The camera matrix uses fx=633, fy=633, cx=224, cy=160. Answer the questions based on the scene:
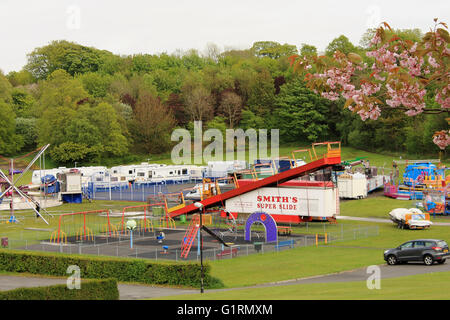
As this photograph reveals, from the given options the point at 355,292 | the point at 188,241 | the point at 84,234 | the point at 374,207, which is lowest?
the point at 84,234

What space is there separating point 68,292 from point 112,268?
842cm

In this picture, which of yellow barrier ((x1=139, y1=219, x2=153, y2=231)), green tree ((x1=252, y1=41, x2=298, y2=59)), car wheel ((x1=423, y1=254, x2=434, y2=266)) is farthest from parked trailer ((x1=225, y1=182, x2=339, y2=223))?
green tree ((x1=252, y1=41, x2=298, y2=59))

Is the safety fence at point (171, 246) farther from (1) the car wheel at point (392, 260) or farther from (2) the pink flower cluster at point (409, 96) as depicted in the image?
(2) the pink flower cluster at point (409, 96)

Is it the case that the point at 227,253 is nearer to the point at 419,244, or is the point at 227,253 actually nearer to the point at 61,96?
the point at 419,244

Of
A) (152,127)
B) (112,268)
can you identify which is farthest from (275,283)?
(152,127)

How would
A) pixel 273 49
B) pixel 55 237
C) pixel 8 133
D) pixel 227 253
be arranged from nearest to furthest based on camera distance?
pixel 227 253 < pixel 55 237 < pixel 8 133 < pixel 273 49

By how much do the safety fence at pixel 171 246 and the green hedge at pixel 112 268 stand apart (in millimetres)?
3709

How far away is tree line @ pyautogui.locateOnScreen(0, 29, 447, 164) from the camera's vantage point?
9167 cm

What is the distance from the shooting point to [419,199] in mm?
54375

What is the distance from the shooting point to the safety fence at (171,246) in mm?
33406

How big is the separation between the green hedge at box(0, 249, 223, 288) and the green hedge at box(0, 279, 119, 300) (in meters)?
5.77

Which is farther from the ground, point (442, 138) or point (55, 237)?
point (442, 138)

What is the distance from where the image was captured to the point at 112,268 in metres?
28.2

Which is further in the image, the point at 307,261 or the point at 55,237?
the point at 55,237
